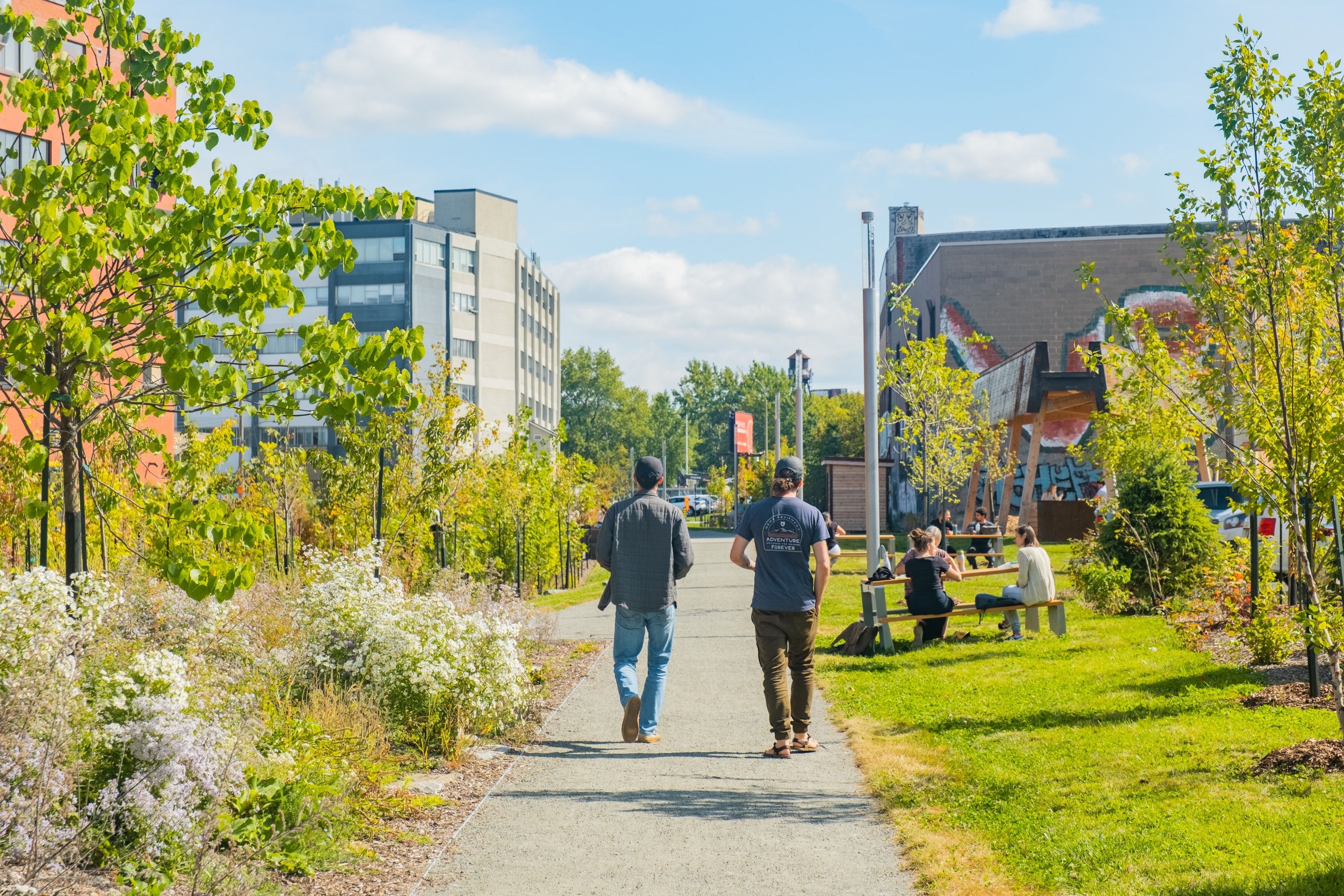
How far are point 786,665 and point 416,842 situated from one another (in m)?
3.09

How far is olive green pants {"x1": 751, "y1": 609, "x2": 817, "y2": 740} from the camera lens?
7.67 metres

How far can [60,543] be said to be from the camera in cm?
1375

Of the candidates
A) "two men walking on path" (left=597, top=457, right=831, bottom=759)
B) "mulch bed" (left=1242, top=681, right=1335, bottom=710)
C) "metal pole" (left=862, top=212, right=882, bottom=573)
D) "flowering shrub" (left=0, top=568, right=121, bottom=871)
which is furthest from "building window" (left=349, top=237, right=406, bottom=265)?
"flowering shrub" (left=0, top=568, right=121, bottom=871)

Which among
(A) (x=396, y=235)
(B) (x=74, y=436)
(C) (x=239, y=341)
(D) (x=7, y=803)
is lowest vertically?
(D) (x=7, y=803)

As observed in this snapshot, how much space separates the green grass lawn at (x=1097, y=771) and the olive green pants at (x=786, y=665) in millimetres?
Answer: 503

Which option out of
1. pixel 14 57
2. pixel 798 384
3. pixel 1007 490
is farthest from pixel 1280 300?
pixel 14 57

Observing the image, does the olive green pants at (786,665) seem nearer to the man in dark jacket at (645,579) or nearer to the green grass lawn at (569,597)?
the man in dark jacket at (645,579)

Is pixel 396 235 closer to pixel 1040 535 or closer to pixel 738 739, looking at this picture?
pixel 1040 535

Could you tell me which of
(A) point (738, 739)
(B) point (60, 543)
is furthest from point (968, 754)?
(B) point (60, 543)

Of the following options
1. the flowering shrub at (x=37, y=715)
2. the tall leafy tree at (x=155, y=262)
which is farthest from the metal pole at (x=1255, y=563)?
the flowering shrub at (x=37, y=715)

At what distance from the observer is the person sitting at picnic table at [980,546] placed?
2305cm

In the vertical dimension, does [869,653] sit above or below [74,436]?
below

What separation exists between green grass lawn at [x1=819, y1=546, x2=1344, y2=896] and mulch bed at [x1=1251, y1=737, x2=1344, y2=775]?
127 millimetres

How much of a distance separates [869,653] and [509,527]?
10.2 meters
